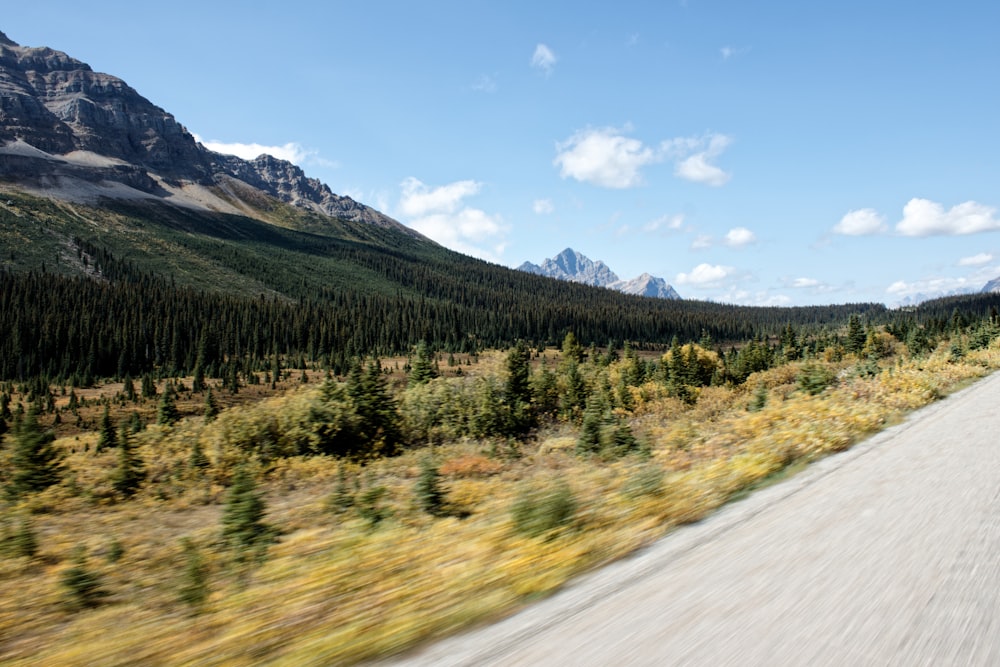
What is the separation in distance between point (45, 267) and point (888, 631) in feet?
625

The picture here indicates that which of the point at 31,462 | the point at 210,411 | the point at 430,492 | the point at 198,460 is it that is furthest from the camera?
the point at 210,411

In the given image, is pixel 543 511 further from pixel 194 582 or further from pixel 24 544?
pixel 24 544

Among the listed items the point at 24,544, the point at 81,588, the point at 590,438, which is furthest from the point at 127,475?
the point at 590,438

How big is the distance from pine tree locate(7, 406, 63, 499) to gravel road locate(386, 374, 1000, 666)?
11.7 meters

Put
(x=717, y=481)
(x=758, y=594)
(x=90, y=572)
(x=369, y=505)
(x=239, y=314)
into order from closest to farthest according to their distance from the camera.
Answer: (x=758, y=594) → (x=90, y=572) → (x=717, y=481) → (x=369, y=505) → (x=239, y=314)

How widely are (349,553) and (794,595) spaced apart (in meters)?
3.84

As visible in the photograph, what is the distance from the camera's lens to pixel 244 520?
677 centimetres

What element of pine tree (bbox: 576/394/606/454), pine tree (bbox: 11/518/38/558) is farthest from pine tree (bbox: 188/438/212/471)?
pine tree (bbox: 576/394/606/454)

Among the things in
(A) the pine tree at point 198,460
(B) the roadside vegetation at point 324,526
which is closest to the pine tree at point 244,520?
(B) the roadside vegetation at point 324,526

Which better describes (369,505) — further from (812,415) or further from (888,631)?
(812,415)

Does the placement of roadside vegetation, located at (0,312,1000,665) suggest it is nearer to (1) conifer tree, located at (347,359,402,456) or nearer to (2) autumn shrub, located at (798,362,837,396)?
(2) autumn shrub, located at (798,362,837,396)

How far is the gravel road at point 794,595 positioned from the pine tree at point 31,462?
11.7 m

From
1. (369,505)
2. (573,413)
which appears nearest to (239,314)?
(573,413)

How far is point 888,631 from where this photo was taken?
9.05 ft
